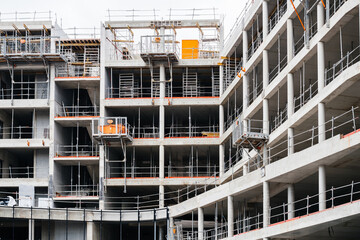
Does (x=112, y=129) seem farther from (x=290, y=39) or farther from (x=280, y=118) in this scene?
(x=290, y=39)

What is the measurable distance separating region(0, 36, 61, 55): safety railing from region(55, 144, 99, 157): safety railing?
8.01m

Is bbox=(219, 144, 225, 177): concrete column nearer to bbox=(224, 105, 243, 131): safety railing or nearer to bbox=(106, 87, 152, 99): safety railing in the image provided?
bbox=(224, 105, 243, 131): safety railing

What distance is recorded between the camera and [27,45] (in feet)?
187

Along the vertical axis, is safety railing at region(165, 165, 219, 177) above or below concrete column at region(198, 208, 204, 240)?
above

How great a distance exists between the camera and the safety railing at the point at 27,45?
54688 millimetres

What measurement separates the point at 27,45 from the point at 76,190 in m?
12.9

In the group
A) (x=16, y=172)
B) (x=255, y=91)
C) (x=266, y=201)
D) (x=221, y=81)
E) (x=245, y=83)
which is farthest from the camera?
(x=16, y=172)

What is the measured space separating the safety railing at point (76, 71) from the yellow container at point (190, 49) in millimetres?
7576

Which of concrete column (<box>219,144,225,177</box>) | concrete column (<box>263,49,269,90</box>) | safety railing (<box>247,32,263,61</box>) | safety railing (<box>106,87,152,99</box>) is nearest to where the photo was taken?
concrete column (<box>263,49,269,90</box>)

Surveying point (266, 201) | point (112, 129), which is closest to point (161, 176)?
point (112, 129)

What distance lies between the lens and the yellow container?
192 ft

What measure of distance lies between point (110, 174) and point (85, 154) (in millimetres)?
3268

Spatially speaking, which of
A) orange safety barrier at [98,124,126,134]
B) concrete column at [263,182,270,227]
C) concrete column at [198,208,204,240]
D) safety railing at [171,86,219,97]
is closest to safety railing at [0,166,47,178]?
orange safety barrier at [98,124,126,134]

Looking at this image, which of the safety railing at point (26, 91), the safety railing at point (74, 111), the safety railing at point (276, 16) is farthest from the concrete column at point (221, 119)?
the safety railing at point (26, 91)
